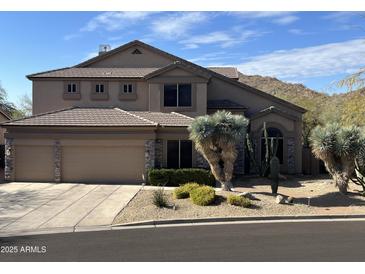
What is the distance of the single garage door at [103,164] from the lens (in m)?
21.8

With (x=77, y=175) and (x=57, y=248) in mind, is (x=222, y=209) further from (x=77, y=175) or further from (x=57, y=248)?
(x=77, y=175)

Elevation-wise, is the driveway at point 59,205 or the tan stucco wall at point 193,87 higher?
the tan stucco wall at point 193,87

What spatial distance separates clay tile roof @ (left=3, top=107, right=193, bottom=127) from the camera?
21922 millimetres

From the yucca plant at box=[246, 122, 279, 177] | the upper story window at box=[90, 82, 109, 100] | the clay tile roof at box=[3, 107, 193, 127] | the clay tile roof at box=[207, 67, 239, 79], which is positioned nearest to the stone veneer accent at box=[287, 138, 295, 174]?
the yucca plant at box=[246, 122, 279, 177]

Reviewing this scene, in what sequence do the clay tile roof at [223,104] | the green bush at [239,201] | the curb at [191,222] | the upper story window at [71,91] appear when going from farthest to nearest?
the upper story window at [71,91]
the clay tile roof at [223,104]
the green bush at [239,201]
the curb at [191,222]

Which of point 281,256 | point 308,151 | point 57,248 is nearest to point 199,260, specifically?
point 281,256

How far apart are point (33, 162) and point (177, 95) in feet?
29.5

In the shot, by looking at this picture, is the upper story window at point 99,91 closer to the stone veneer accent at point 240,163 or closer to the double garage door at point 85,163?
the double garage door at point 85,163

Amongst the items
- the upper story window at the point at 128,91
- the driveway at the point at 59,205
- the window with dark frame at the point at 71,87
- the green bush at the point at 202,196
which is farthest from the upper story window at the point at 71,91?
the green bush at the point at 202,196

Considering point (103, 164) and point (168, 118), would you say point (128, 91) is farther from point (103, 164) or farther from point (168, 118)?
point (103, 164)

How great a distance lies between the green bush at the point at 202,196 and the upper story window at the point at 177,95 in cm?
1048

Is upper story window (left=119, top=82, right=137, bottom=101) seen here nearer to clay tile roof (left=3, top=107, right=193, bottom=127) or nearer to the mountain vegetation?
clay tile roof (left=3, top=107, right=193, bottom=127)

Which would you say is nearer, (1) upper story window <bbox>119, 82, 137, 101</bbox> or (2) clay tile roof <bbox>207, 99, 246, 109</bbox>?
(2) clay tile roof <bbox>207, 99, 246, 109</bbox>

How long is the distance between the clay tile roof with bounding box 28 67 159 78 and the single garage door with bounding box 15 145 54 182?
6.47m
